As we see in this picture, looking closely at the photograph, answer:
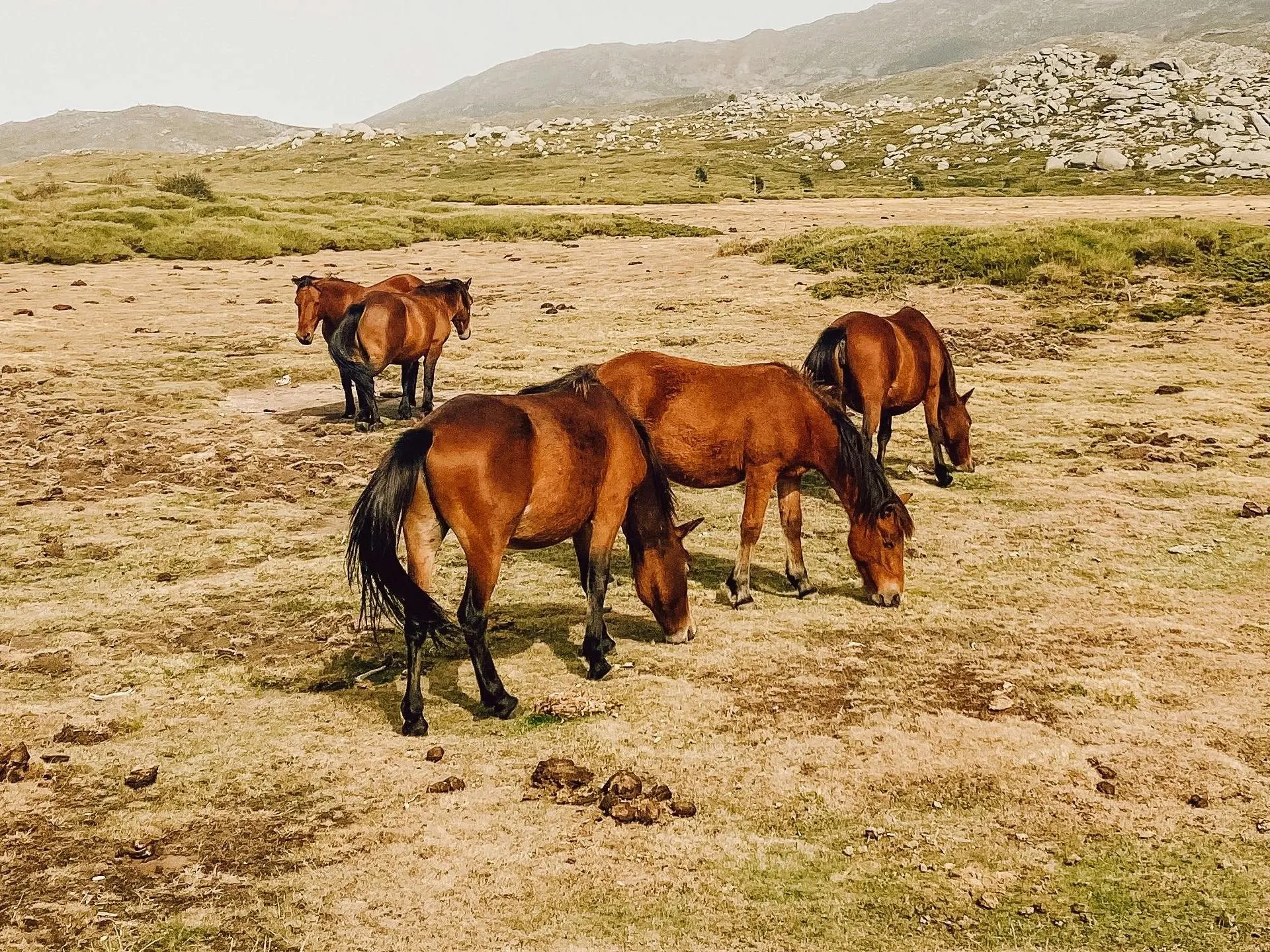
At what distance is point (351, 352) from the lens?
47.6 feet

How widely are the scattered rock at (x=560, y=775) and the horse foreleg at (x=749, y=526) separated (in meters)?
3.09

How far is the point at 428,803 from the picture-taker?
17.9ft

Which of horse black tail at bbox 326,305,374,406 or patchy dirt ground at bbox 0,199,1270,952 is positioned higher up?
horse black tail at bbox 326,305,374,406

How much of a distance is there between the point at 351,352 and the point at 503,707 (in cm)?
933

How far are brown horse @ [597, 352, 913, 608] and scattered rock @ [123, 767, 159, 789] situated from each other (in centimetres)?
447

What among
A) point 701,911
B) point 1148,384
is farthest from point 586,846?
point 1148,384

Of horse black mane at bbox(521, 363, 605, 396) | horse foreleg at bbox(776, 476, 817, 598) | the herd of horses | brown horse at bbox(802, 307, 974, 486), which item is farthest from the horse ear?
brown horse at bbox(802, 307, 974, 486)

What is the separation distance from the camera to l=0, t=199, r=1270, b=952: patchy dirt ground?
456 cm

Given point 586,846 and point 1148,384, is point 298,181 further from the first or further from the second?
point 586,846

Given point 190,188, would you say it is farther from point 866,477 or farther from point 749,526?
point 866,477

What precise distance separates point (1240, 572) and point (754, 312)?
14.7 metres

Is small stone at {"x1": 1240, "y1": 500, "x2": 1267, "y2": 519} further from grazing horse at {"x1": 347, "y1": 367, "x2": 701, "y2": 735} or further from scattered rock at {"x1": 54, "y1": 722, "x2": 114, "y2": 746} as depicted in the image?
scattered rock at {"x1": 54, "y1": 722, "x2": 114, "y2": 746}

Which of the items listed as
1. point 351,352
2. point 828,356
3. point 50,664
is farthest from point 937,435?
point 50,664

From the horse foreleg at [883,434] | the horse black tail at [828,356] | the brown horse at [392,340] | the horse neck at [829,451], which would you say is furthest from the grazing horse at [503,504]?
the brown horse at [392,340]
